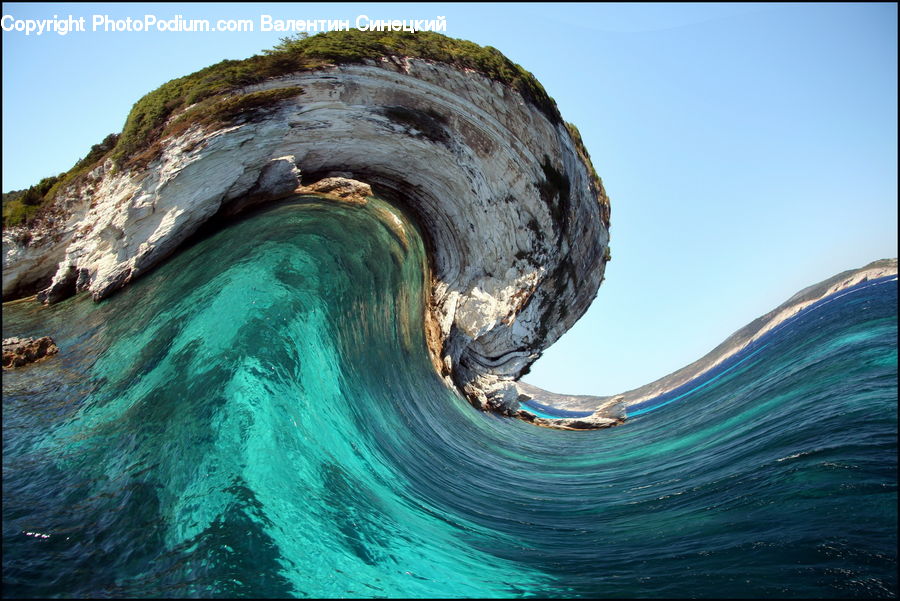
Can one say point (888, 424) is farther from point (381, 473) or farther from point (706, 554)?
point (381, 473)

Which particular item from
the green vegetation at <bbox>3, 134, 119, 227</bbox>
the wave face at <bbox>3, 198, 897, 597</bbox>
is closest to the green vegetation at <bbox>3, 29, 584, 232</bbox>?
the green vegetation at <bbox>3, 134, 119, 227</bbox>

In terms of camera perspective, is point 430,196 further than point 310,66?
Yes

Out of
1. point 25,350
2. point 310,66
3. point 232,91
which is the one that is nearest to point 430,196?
point 310,66

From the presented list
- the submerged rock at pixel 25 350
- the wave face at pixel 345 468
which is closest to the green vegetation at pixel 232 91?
the wave face at pixel 345 468

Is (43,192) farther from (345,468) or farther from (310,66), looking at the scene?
(345,468)

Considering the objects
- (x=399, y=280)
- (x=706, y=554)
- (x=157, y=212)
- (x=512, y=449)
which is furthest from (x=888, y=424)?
(x=157, y=212)

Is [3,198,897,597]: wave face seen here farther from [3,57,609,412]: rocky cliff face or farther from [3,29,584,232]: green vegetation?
[3,29,584,232]: green vegetation
